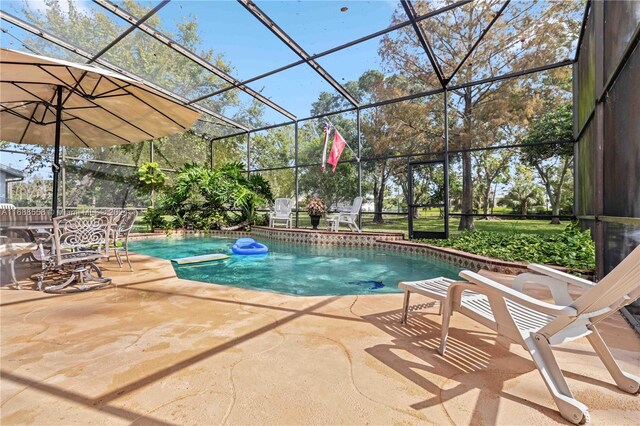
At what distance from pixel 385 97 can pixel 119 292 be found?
12115 mm

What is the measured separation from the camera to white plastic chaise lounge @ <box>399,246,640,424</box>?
1.15 metres

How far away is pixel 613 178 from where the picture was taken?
2.85 metres

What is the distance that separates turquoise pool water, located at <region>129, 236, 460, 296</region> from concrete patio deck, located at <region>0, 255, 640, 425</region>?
4.88 feet

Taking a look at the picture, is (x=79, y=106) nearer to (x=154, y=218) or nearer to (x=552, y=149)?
(x=154, y=218)

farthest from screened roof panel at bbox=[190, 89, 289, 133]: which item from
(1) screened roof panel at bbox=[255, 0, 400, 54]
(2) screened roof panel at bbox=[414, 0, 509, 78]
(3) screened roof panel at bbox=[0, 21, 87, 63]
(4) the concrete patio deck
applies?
(4) the concrete patio deck

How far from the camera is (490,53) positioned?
10.4 meters

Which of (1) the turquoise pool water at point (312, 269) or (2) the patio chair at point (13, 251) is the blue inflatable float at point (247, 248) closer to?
(1) the turquoise pool water at point (312, 269)

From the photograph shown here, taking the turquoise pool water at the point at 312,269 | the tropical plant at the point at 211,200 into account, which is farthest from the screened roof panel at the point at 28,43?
the turquoise pool water at the point at 312,269

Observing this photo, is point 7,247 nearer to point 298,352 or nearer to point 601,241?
point 298,352

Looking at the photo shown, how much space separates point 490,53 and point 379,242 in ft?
27.9

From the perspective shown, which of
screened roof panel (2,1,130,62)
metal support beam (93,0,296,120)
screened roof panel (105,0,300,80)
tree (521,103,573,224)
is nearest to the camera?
metal support beam (93,0,296,120)

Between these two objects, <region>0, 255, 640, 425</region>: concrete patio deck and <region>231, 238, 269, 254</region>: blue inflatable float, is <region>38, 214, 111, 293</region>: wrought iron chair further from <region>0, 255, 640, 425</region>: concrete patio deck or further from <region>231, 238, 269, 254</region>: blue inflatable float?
<region>231, 238, 269, 254</region>: blue inflatable float

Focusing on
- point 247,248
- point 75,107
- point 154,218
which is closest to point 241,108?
point 154,218

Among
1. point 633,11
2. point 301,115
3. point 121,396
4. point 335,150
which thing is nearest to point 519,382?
point 121,396
